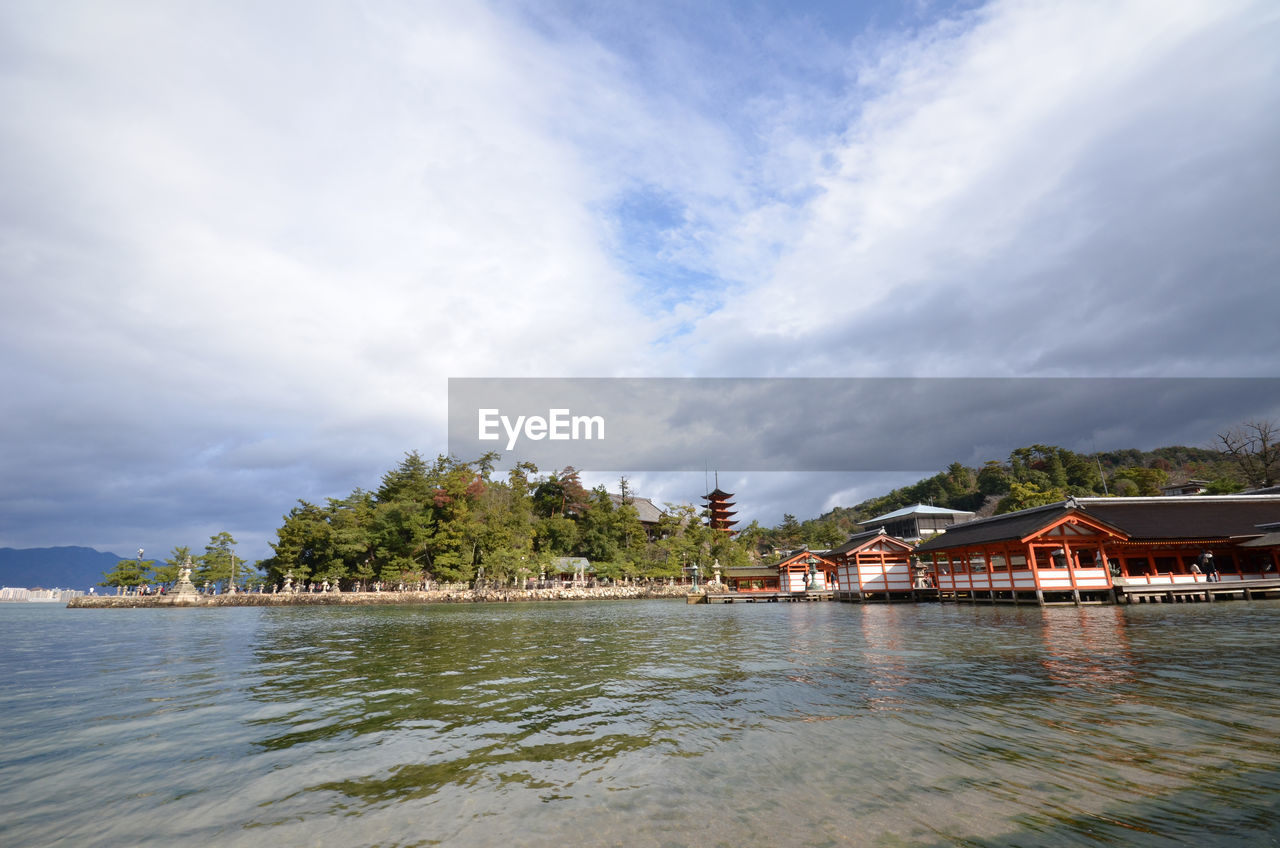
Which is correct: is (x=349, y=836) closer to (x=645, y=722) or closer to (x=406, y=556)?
(x=645, y=722)

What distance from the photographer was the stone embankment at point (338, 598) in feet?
174

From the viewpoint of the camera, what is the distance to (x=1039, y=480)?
74.7 m

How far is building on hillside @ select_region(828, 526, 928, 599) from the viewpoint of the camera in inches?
1523

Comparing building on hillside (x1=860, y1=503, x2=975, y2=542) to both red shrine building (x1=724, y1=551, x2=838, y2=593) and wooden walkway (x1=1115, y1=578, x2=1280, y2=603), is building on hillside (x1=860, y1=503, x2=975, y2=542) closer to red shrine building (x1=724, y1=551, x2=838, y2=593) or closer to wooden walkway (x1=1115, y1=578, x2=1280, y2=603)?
red shrine building (x1=724, y1=551, x2=838, y2=593)

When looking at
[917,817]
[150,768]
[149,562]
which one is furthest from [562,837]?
[149,562]

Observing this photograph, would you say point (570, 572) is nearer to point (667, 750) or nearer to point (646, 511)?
point (646, 511)

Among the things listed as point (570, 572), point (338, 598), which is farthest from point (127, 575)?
point (570, 572)

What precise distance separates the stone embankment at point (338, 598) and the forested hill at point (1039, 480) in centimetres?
3855

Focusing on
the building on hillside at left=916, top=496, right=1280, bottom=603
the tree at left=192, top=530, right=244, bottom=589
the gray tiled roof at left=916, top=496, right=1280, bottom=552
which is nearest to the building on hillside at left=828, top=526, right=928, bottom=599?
the gray tiled roof at left=916, top=496, right=1280, bottom=552

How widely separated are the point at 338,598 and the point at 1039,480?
86704mm

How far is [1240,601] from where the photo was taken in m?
26.1

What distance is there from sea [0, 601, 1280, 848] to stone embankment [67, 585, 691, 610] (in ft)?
135

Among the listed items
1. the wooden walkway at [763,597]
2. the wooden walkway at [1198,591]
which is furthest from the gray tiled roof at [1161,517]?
the wooden walkway at [763,597]

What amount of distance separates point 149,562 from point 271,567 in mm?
14392
